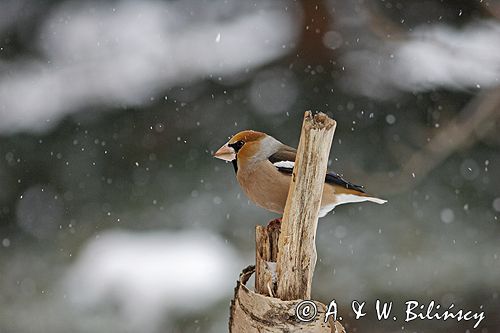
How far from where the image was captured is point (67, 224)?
1.37 meters

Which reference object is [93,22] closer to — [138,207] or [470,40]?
[138,207]

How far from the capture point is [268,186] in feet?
2.27

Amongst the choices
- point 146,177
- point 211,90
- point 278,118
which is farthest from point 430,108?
Result: point 146,177

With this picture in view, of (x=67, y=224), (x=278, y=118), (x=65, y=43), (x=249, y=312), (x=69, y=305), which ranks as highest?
(x=65, y=43)

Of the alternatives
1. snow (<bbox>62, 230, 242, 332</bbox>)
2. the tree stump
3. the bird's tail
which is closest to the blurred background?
snow (<bbox>62, 230, 242, 332</bbox>)

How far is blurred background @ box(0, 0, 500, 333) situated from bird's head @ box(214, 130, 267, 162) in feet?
1.93

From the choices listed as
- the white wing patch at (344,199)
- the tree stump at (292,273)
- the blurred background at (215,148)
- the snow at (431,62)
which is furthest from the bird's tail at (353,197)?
the snow at (431,62)

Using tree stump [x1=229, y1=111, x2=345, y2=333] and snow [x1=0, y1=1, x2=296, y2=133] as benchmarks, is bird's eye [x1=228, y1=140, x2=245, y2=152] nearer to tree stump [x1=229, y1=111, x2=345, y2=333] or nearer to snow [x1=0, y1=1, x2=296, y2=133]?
tree stump [x1=229, y1=111, x2=345, y2=333]

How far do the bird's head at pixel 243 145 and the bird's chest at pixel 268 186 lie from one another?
0.06ft

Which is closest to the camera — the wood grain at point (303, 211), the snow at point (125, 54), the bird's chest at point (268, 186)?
the wood grain at point (303, 211)

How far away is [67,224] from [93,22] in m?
0.38

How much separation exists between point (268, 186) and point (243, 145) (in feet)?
0.16

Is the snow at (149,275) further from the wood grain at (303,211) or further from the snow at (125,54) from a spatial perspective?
the wood grain at (303,211)

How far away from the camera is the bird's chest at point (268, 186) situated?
69cm
